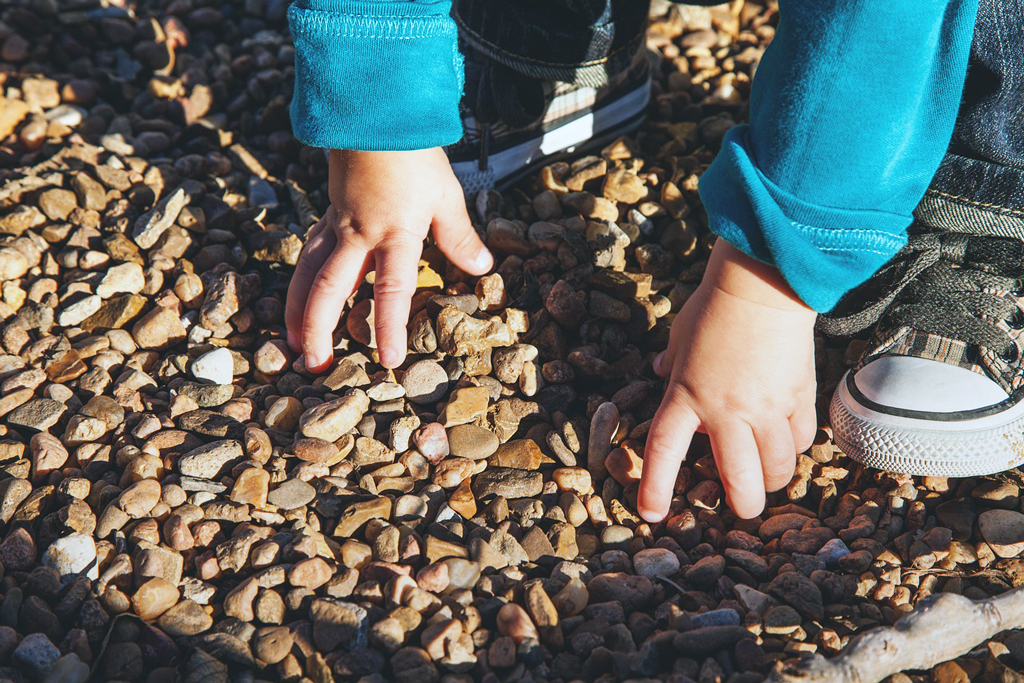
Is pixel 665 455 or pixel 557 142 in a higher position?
pixel 557 142

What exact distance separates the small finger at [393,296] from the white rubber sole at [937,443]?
2.40 feet

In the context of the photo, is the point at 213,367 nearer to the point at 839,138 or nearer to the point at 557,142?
Result: the point at 557,142

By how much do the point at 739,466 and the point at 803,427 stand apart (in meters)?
0.13

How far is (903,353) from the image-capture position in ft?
4.34

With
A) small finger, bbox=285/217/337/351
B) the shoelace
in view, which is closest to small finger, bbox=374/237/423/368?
small finger, bbox=285/217/337/351

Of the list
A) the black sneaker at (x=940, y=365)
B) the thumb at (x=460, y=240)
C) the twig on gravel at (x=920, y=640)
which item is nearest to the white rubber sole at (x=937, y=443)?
the black sneaker at (x=940, y=365)

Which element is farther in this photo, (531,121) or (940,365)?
(531,121)

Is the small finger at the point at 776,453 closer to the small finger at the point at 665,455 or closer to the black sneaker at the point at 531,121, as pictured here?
the small finger at the point at 665,455

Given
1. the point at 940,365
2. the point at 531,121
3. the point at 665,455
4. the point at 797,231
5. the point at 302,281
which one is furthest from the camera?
the point at 531,121

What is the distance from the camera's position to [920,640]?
982mm

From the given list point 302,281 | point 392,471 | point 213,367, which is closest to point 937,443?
point 392,471

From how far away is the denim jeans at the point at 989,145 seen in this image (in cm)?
121

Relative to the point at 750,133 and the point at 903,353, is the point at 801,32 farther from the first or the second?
the point at 903,353

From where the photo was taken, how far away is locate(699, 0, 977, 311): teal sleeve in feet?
3.43
